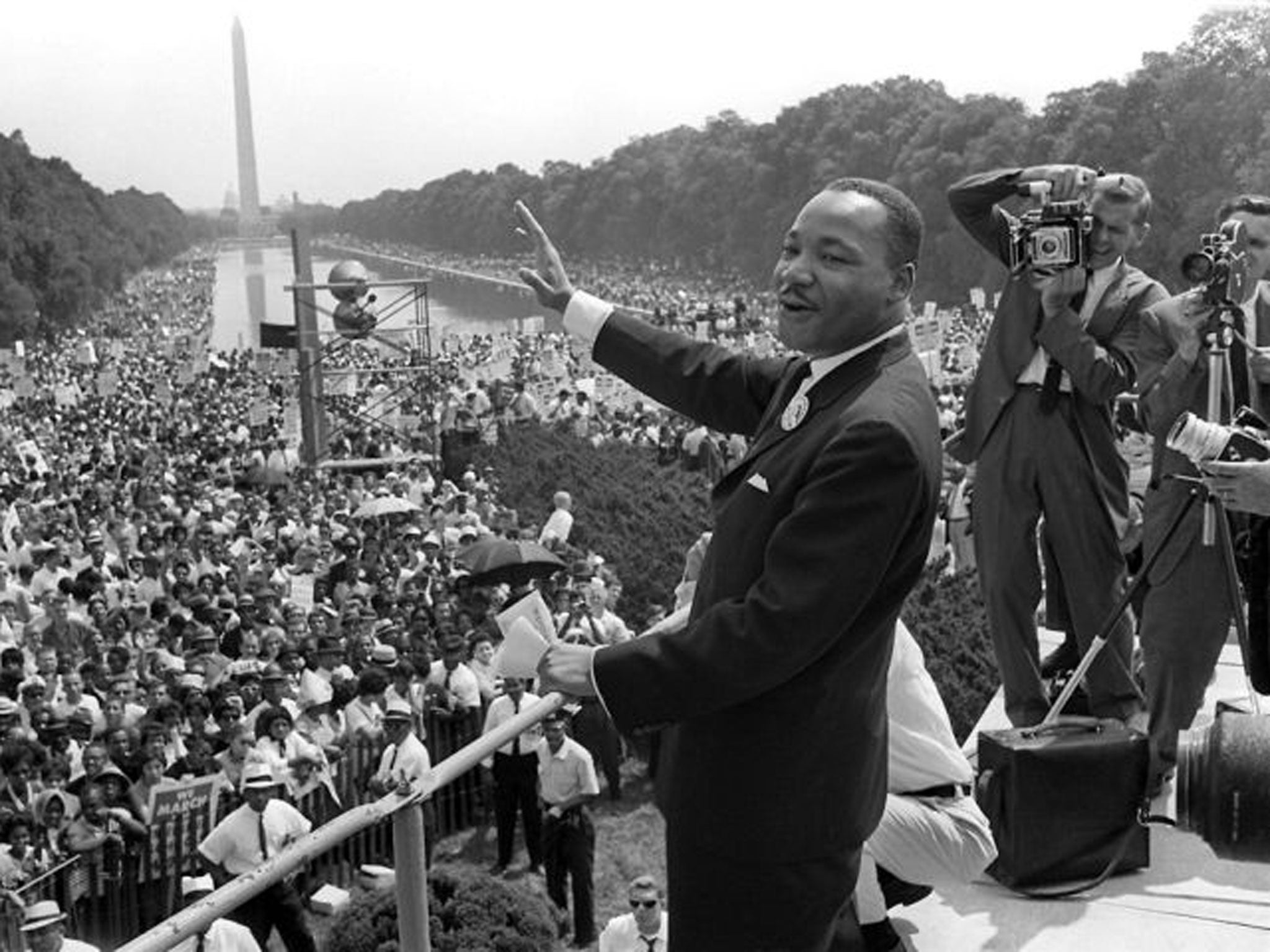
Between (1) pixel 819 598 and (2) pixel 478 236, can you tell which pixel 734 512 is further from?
(2) pixel 478 236

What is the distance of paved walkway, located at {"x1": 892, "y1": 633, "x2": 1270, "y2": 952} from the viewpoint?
12.4 ft

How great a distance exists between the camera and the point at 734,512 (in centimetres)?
256

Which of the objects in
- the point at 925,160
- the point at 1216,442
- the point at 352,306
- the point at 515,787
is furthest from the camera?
the point at 925,160

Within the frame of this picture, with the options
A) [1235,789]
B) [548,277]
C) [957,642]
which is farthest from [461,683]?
[1235,789]

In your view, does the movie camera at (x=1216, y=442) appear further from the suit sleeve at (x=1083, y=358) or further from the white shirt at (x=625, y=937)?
the white shirt at (x=625, y=937)

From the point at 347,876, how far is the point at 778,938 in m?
6.82

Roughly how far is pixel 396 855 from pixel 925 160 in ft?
200

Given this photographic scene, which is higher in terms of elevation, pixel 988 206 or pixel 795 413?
pixel 988 206

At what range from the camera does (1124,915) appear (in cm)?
391

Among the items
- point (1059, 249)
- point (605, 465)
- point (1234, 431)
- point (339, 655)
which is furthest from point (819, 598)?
point (605, 465)

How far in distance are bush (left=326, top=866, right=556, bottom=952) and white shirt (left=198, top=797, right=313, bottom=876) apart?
3.53ft

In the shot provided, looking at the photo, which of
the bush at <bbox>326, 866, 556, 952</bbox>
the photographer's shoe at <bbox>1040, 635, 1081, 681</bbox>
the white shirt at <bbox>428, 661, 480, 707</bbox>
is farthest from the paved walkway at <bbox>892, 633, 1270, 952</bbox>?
the white shirt at <bbox>428, 661, 480, 707</bbox>

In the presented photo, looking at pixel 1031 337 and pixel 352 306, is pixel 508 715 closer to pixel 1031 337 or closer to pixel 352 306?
pixel 1031 337

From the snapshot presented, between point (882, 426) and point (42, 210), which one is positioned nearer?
point (882, 426)
